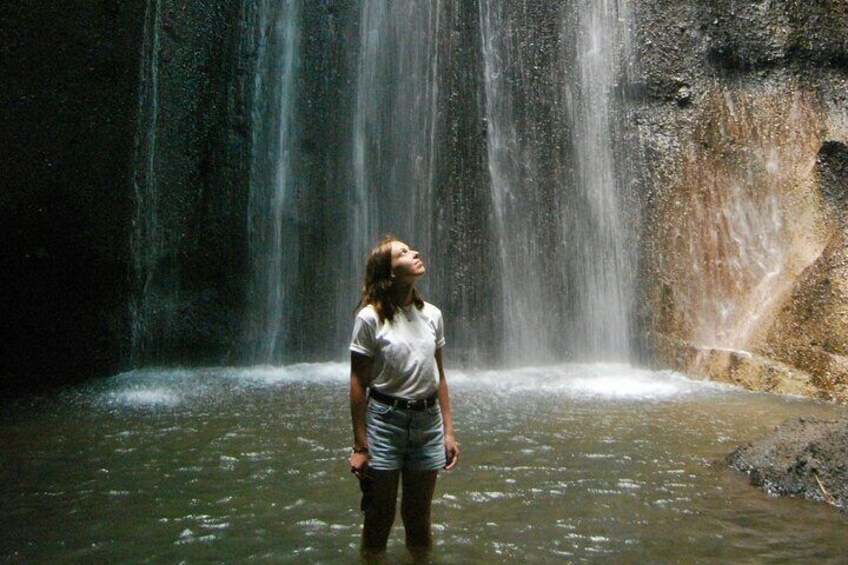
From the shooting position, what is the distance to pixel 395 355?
3.06 meters

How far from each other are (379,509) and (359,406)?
49cm

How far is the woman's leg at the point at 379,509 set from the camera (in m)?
3.06

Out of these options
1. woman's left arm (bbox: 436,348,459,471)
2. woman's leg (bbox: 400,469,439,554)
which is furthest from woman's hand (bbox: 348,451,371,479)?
woman's left arm (bbox: 436,348,459,471)

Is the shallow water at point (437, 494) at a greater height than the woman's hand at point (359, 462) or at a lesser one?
lesser

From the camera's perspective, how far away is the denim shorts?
305 cm

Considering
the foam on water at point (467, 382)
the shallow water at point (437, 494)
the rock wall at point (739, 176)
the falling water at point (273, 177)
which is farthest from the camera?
the falling water at point (273, 177)

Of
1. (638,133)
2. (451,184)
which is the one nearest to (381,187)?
(451,184)

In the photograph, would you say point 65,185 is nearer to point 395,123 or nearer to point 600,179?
point 395,123

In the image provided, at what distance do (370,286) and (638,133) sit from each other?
1046 centimetres

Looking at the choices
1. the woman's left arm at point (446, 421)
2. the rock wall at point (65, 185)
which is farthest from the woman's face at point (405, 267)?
the rock wall at point (65, 185)

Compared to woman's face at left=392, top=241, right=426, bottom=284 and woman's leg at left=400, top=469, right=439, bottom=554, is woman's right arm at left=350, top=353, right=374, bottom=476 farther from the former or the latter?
woman's face at left=392, top=241, right=426, bottom=284

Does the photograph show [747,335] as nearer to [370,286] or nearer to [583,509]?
[583,509]

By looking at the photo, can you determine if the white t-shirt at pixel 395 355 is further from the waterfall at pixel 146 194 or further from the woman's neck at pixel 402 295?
the waterfall at pixel 146 194

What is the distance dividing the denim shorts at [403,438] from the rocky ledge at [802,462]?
261 centimetres
